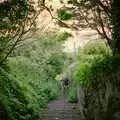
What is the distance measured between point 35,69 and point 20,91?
22.6 ft

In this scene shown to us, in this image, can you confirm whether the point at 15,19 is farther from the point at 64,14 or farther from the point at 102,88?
the point at 102,88

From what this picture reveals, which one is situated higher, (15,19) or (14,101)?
(15,19)

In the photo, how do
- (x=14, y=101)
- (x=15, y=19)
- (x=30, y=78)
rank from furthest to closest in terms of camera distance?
(x=30, y=78)
(x=14, y=101)
(x=15, y=19)

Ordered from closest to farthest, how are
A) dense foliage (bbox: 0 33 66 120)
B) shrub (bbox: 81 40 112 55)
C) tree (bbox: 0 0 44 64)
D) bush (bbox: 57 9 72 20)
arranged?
tree (bbox: 0 0 44 64)
dense foliage (bbox: 0 33 66 120)
bush (bbox: 57 9 72 20)
shrub (bbox: 81 40 112 55)

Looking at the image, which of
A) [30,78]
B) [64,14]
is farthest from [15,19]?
[30,78]

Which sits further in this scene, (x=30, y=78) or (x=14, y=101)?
(x=30, y=78)

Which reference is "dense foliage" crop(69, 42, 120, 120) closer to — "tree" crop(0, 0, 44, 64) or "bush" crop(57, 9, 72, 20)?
"bush" crop(57, 9, 72, 20)

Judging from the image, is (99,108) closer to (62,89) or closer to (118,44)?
(118,44)

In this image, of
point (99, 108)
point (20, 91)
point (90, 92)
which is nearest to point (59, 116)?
point (20, 91)

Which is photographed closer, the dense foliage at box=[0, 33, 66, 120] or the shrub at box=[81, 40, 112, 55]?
the dense foliage at box=[0, 33, 66, 120]

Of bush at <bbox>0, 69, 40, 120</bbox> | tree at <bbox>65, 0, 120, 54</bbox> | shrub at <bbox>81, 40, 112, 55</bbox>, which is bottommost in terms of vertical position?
bush at <bbox>0, 69, 40, 120</bbox>

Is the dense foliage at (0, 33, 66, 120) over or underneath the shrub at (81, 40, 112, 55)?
underneath

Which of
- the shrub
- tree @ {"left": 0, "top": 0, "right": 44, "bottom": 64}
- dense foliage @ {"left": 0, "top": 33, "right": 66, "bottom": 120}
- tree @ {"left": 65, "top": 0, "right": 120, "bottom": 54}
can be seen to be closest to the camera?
tree @ {"left": 65, "top": 0, "right": 120, "bottom": 54}

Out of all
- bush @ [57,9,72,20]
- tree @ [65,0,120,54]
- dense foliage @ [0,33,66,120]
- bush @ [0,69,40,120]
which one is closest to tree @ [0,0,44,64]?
bush @ [57,9,72,20]
